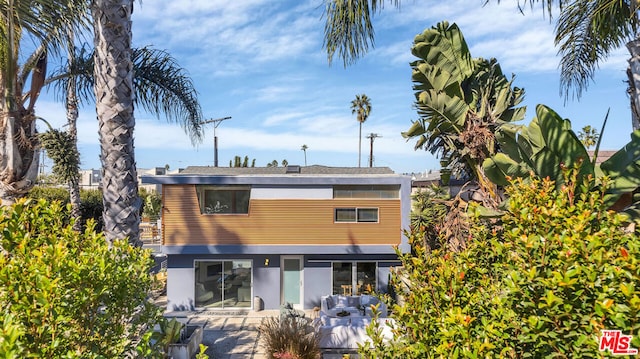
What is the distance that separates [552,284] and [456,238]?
7.05 m

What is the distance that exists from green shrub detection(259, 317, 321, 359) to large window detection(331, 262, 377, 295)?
583 cm

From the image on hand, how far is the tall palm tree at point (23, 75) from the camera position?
6.68 metres

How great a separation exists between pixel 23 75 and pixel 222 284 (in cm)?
1173

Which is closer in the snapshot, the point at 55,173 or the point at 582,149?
the point at 582,149

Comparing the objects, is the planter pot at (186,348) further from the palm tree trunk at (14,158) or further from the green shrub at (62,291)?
the green shrub at (62,291)

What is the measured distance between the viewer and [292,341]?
33.7 feet

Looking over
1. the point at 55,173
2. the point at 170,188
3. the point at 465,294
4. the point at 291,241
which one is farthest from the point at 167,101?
the point at 465,294

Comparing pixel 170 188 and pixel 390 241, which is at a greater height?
pixel 170 188

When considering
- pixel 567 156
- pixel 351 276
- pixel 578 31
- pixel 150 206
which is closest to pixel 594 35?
pixel 578 31

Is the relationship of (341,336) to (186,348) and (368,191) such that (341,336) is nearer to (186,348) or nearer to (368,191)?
(186,348)

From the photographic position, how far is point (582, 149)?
6414mm

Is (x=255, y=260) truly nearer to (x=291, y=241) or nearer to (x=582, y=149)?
(x=291, y=241)

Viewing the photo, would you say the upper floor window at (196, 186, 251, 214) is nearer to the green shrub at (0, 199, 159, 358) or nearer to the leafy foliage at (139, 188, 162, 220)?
the green shrub at (0, 199, 159, 358)

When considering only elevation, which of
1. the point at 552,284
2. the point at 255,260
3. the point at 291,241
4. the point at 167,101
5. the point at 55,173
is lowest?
the point at 255,260
